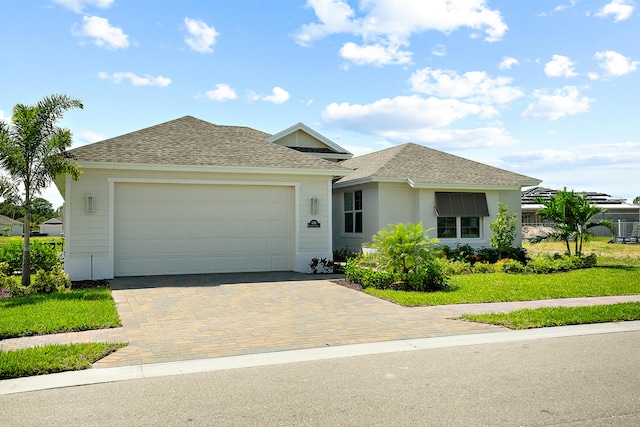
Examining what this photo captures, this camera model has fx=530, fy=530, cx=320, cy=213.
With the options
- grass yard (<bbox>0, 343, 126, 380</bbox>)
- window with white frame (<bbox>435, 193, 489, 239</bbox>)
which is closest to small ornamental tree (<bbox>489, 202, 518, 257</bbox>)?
window with white frame (<bbox>435, 193, 489, 239</bbox>)

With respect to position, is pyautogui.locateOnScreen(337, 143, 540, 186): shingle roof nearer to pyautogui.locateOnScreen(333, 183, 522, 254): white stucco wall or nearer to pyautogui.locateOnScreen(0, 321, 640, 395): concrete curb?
pyautogui.locateOnScreen(333, 183, 522, 254): white stucco wall

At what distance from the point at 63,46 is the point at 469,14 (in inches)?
398

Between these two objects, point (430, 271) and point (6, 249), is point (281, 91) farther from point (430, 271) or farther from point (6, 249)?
point (6, 249)

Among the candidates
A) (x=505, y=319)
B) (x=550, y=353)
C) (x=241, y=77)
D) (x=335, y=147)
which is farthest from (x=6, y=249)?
(x=550, y=353)

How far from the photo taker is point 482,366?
6.43m

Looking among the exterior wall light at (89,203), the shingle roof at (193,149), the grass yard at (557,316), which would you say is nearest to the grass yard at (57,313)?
the exterior wall light at (89,203)

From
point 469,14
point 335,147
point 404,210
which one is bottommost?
point 404,210

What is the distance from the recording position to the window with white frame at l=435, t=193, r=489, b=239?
20000mm

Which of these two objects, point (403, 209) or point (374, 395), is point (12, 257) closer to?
point (403, 209)

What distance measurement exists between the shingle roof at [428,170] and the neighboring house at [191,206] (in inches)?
143

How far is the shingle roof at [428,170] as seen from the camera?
19797 mm

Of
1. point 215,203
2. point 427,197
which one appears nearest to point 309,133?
point 427,197

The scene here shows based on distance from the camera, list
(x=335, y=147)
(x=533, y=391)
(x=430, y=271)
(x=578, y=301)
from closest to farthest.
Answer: (x=533, y=391), (x=578, y=301), (x=430, y=271), (x=335, y=147)

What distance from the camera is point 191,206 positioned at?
16031 millimetres
